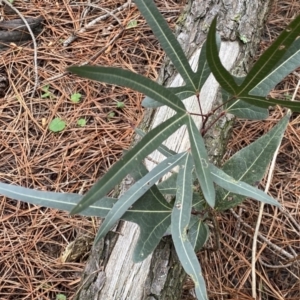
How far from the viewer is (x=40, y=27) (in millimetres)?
2076

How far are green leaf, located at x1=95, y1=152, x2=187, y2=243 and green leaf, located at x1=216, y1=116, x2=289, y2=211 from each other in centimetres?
20

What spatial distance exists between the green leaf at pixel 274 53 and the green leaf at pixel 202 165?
16 cm

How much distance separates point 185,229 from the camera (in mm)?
915

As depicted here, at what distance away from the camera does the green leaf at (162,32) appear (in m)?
0.88

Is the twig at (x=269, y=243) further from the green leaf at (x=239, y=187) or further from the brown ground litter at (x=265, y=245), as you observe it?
the green leaf at (x=239, y=187)

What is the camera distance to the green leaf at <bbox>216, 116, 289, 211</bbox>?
1.03 m

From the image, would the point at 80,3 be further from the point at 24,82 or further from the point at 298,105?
the point at 298,105

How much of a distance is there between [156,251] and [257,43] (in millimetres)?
879

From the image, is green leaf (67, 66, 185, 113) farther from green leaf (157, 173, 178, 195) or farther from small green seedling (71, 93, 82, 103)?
small green seedling (71, 93, 82, 103)

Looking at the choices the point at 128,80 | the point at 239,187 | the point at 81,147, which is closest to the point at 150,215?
the point at 239,187

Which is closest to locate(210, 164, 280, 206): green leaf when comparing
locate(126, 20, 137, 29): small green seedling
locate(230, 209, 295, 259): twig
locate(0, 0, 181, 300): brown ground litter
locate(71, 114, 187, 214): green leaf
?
locate(71, 114, 187, 214): green leaf

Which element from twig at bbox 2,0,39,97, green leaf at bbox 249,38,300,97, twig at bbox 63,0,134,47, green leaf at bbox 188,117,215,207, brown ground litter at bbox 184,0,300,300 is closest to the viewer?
green leaf at bbox 188,117,215,207

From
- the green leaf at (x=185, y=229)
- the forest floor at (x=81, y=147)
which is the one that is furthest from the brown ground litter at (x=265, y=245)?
the green leaf at (x=185, y=229)

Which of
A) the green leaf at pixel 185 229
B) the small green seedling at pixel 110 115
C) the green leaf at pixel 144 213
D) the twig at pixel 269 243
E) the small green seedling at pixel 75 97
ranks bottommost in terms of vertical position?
the small green seedling at pixel 75 97
